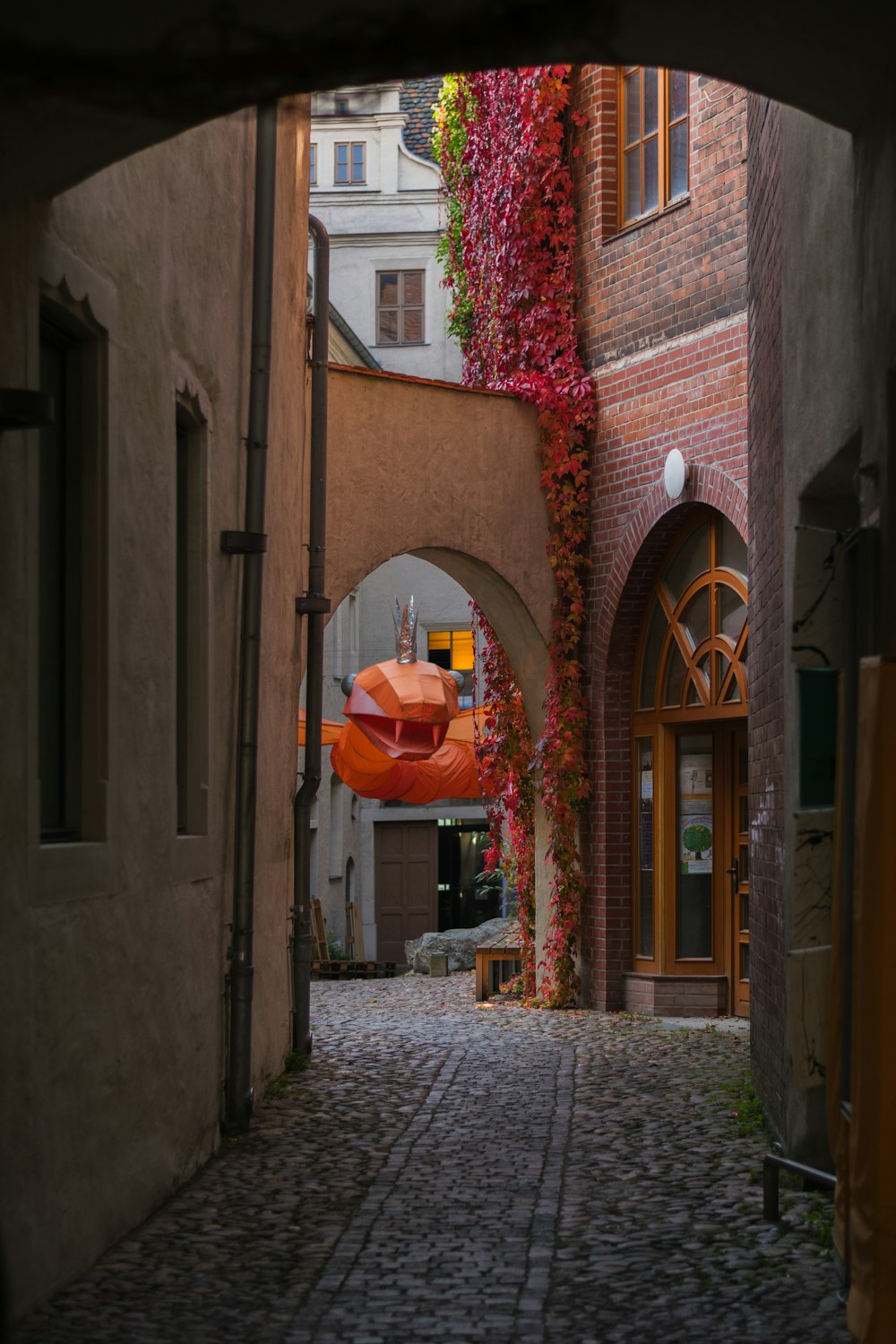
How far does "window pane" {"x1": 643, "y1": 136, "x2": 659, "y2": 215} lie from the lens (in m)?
13.3

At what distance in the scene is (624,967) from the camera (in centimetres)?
1360

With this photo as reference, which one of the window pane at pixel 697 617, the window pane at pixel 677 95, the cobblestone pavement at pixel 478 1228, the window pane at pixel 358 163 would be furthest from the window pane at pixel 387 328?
the cobblestone pavement at pixel 478 1228

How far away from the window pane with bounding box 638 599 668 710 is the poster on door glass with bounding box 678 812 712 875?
928mm

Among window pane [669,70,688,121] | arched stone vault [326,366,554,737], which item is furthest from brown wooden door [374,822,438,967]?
window pane [669,70,688,121]

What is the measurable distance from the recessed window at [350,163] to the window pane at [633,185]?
62.8 feet

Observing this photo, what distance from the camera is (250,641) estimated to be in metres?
8.40

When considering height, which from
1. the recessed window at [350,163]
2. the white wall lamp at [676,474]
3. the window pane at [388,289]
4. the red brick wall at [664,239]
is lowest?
the white wall lamp at [676,474]

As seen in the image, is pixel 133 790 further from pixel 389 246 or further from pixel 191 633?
pixel 389 246

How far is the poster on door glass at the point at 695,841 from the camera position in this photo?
13336 mm

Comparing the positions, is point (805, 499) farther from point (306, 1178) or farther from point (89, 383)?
point (306, 1178)

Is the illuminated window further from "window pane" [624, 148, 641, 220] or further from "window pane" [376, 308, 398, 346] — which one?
"window pane" [624, 148, 641, 220]

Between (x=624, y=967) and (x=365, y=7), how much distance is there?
1058cm

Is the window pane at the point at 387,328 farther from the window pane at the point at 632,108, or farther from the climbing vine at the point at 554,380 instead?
the window pane at the point at 632,108

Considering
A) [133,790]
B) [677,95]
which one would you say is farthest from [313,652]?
[677,95]
